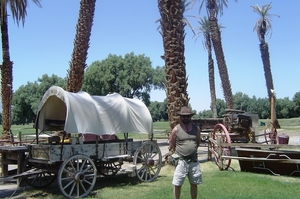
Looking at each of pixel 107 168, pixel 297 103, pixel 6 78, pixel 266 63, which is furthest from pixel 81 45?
pixel 297 103

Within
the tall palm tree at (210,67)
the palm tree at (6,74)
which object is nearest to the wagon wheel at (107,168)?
the palm tree at (6,74)

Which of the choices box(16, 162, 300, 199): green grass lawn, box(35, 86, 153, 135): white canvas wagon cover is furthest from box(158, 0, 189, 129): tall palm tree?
box(16, 162, 300, 199): green grass lawn

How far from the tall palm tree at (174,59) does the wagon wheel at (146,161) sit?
6.67 ft

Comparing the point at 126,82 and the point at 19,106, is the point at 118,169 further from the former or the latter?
the point at 19,106

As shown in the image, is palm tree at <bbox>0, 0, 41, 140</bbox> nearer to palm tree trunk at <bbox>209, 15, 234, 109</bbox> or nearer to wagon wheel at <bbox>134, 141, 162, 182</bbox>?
wagon wheel at <bbox>134, 141, 162, 182</bbox>

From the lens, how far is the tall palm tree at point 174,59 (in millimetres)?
12445

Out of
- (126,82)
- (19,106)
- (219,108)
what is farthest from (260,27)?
(219,108)

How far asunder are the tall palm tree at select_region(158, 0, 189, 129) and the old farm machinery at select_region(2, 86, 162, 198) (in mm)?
1904

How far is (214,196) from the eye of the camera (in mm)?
8234

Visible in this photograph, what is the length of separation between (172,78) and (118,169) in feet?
12.7

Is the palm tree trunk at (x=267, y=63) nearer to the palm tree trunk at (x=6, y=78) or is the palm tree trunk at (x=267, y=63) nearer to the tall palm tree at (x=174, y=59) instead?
the palm tree trunk at (x=6, y=78)

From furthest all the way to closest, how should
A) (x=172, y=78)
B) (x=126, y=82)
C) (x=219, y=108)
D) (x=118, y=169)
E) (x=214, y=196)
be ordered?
(x=219, y=108) < (x=126, y=82) < (x=172, y=78) < (x=118, y=169) < (x=214, y=196)

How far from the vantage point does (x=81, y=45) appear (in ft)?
52.3

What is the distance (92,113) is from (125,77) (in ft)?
130
